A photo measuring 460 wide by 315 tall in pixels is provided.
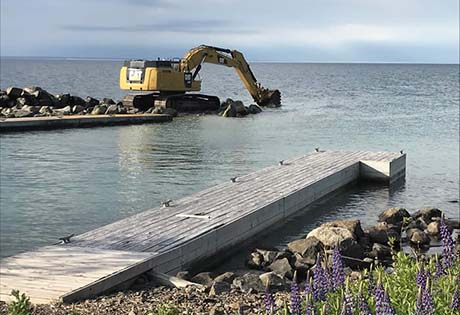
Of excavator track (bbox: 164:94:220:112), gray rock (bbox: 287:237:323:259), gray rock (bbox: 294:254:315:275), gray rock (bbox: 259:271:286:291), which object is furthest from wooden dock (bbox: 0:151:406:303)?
excavator track (bbox: 164:94:220:112)

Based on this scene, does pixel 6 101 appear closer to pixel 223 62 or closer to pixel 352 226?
pixel 223 62

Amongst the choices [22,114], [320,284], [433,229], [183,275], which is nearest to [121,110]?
[22,114]

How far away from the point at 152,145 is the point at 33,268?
17.5 meters

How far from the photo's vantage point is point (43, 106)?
126 ft

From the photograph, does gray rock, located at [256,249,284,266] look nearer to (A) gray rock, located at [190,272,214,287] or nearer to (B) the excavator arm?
(A) gray rock, located at [190,272,214,287]

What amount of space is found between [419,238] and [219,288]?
17.5 ft

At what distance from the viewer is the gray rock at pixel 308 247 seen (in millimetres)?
10117

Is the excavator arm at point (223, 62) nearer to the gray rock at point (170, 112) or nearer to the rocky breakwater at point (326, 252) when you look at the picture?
the gray rock at point (170, 112)

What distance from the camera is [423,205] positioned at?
15578 mm

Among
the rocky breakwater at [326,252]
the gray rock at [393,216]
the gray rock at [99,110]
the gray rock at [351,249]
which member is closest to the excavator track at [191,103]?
the gray rock at [99,110]

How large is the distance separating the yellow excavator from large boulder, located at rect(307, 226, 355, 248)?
27.4 metres

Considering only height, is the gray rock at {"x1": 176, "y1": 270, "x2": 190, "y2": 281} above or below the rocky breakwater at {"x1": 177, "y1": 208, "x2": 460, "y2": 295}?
above

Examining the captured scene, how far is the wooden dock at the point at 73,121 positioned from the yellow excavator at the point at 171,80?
3.25m

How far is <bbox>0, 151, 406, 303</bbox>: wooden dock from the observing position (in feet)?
24.2
